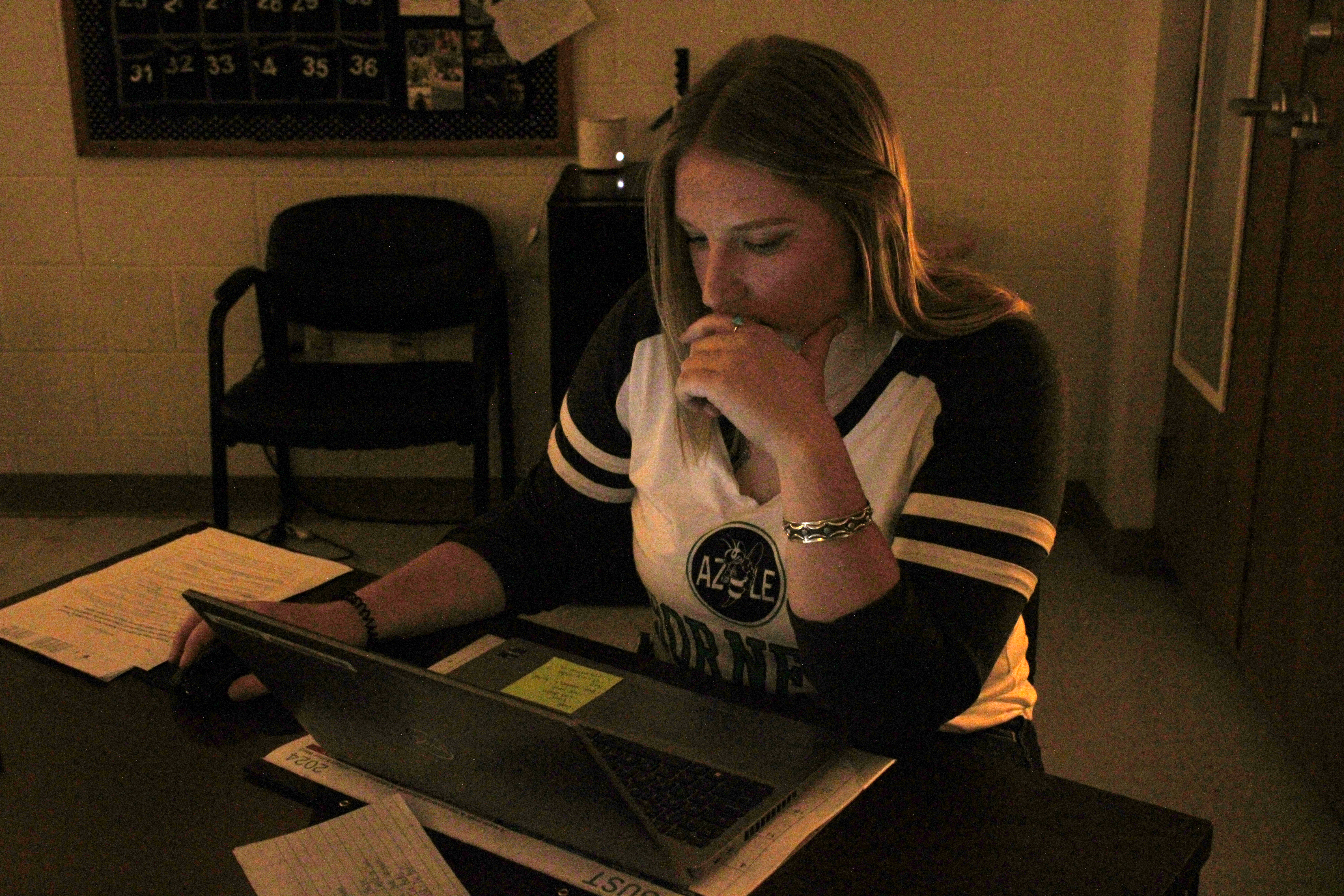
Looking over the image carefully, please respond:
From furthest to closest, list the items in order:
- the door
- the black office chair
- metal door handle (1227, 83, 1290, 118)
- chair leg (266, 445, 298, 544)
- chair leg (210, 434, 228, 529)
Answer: chair leg (266, 445, 298, 544)
the black office chair
chair leg (210, 434, 228, 529)
metal door handle (1227, 83, 1290, 118)
the door

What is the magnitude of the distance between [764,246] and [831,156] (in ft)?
0.34

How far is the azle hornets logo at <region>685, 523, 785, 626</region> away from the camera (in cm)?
132

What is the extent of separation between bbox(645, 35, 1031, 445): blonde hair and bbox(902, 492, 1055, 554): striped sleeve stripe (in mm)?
186

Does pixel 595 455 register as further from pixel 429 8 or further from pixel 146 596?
pixel 429 8

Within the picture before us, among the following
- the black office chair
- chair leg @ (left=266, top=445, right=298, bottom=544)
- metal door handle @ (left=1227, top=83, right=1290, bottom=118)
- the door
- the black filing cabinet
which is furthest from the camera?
chair leg @ (left=266, top=445, right=298, bottom=544)

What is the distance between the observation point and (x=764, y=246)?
1.30 metres

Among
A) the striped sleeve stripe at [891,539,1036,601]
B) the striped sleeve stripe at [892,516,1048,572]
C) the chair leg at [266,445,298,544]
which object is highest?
the striped sleeve stripe at [892,516,1048,572]

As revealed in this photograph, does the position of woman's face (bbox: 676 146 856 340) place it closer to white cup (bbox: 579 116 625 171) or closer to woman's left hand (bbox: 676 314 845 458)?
woman's left hand (bbox: 676 314 845 458)

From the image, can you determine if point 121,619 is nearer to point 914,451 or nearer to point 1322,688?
point 914,451

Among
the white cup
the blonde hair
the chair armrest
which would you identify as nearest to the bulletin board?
the white cup

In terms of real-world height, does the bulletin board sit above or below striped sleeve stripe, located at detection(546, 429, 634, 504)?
above

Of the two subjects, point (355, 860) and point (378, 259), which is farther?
point (378, 259)

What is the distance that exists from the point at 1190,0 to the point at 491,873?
2.77 metres

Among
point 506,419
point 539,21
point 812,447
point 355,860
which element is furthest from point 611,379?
point 539,21
